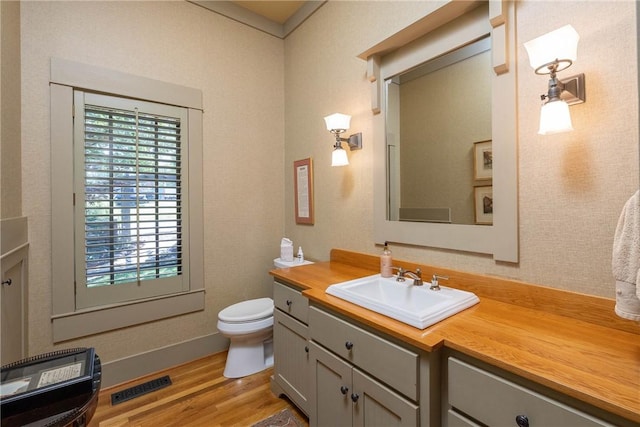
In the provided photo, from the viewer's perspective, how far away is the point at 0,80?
56.4 inches

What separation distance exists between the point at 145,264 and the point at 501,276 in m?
2.32

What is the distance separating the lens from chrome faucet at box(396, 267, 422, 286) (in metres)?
1.52

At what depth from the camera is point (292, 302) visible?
68.4 inches

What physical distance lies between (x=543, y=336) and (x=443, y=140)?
1.04m

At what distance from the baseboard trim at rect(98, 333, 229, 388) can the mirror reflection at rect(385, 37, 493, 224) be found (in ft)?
6.18

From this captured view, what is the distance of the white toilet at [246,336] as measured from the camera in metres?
2.10

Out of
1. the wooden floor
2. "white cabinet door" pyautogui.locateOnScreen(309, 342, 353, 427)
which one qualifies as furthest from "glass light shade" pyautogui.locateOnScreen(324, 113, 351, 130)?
the wooden floor

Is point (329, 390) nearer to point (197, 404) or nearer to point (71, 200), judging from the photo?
point (197, 404)

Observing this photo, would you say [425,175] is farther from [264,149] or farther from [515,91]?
[264,149]

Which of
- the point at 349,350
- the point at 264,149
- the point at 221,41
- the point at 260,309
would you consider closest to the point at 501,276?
the point at 349,350

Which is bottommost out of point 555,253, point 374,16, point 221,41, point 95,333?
point 95,333

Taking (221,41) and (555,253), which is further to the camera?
(221,41)

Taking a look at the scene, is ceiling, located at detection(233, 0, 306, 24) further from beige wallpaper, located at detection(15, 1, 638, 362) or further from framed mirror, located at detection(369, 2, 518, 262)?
framed mirror, located at detection(369, 2, 518, 262)

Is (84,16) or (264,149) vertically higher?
(84,16)
